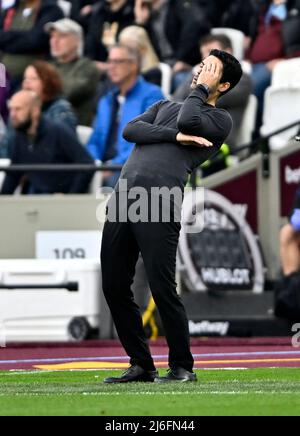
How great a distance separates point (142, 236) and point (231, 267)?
223 inches

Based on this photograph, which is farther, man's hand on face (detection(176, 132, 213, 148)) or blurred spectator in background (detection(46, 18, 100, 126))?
blurred spectator in background (detection(46, 18, 100, 126))

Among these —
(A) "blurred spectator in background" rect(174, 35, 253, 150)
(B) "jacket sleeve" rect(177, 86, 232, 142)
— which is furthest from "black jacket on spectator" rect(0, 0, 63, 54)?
(B) "jacket sleeve" rect(177, 86, 232, 142)

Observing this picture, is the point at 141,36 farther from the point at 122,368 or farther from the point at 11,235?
the point at 122,368

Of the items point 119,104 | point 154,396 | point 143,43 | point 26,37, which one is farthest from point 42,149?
point 154,396

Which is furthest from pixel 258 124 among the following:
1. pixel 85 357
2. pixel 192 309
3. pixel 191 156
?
pixel 191 156

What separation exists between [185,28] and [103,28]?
5.20 feet

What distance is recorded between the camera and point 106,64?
58.2 ft

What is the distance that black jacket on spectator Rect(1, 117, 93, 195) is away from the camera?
50.2ft

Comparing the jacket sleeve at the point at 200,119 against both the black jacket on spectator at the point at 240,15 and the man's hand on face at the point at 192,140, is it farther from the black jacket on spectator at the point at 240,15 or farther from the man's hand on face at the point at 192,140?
the black jacket on spectator at the point at 240,15

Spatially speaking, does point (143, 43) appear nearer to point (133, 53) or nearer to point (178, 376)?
point (133, 53)

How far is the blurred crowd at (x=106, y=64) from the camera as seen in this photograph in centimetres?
1543

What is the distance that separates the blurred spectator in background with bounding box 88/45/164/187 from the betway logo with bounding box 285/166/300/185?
161cm

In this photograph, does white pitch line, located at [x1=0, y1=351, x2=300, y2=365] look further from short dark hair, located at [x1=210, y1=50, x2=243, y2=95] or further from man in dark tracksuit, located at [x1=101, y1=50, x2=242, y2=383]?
short dark hair, located at [x1=210, y1=50, x2=243, y2=95]
